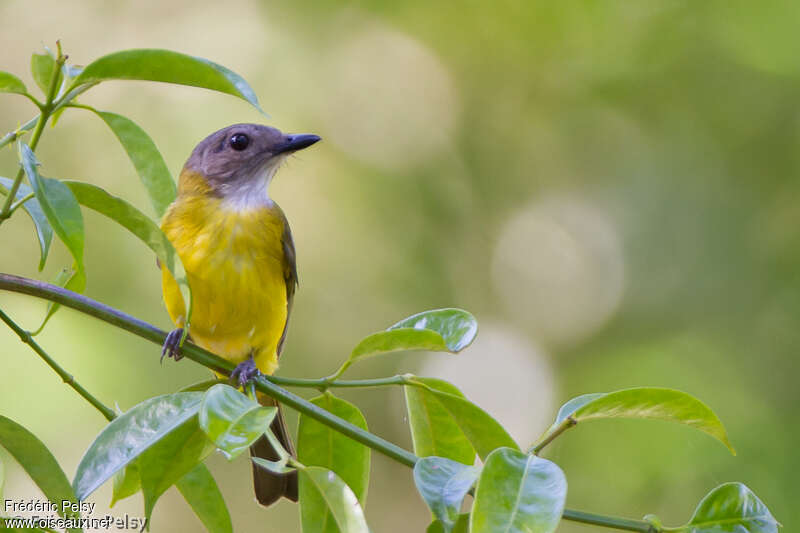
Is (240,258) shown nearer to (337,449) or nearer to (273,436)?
(337,449)

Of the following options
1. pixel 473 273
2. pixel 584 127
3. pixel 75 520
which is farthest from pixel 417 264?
pixel 75 520

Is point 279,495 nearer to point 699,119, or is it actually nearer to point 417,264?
point 417,264

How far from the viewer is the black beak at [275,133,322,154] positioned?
3.62 m

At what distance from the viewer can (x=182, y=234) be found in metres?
3.33

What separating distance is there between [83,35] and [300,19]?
1.63 meters

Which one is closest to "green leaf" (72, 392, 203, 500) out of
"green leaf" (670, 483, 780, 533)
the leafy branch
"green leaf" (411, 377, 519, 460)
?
the leafy branch

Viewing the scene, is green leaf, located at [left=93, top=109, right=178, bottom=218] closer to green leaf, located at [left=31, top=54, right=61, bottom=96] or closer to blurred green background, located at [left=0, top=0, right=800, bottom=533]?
green leaf, located at [left=31, top=54, right=61, bottom=96]

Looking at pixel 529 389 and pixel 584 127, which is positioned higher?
pixel 584 127

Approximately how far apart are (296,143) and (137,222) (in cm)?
211

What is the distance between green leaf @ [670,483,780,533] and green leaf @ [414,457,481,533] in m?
0.38

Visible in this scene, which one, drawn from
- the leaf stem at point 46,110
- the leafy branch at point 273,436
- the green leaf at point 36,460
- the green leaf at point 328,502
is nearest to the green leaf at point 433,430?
the leafy branch at point 273,436

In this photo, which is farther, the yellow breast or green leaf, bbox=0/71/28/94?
the yellow breast

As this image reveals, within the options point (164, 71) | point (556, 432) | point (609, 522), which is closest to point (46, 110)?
point (164, 71)

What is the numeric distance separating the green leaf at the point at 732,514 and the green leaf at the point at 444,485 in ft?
1.25
